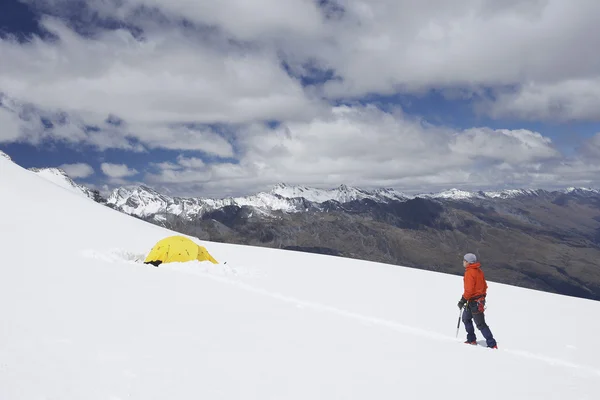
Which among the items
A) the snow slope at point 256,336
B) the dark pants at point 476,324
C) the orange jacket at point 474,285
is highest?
the orange jacket at point 474,285

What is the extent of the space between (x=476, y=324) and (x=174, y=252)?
56.1 ft

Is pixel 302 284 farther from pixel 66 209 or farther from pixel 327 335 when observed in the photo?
pixel 66 209

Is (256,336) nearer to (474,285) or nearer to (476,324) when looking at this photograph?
(476,324)

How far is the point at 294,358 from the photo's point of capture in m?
8.84

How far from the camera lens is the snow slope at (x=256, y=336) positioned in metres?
7.16

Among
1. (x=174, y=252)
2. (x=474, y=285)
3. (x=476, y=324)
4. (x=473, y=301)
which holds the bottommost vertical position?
(x=476, y=324)

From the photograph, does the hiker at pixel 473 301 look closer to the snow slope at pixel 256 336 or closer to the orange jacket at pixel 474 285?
the orange jacket at pixel 474 285

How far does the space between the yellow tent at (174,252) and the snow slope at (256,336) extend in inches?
70.4

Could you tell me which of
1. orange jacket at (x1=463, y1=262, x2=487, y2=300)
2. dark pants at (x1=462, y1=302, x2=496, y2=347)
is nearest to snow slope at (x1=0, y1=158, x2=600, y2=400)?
dark pants at (x1=462, y1=302, x2=496, y2=347)

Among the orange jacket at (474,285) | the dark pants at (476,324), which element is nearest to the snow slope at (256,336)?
the dark pants at (476,324)

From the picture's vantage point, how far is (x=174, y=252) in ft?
74.8

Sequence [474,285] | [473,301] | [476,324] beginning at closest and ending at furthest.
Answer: [476,324] < [473,301] < [474,285]

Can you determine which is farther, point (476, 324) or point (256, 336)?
point (476, 324)

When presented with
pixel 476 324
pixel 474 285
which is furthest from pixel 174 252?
pixel 476 324
